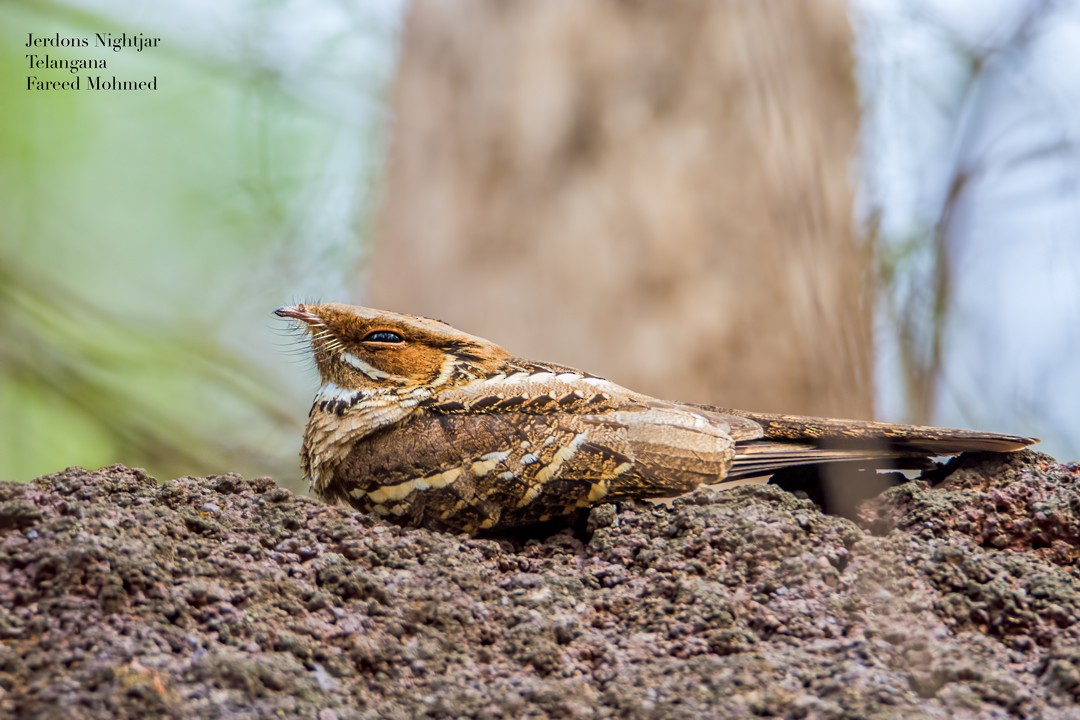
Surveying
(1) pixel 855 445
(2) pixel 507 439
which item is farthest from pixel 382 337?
(1) pixel 855 445

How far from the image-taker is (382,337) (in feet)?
9.20

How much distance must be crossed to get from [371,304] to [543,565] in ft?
10.3

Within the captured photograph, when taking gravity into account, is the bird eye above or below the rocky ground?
above

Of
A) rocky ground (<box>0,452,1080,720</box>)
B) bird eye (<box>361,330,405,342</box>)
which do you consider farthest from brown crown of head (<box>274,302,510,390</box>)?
rocky ground (<box>0,452,1080,720</box>)

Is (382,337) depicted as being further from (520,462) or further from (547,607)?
(547,607)

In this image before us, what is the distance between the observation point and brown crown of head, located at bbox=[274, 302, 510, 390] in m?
2.78

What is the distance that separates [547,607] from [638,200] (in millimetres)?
2819

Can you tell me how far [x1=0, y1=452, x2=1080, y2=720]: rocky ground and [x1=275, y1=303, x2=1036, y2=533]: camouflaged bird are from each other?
129mm

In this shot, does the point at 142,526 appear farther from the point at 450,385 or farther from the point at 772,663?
the point at 772,663

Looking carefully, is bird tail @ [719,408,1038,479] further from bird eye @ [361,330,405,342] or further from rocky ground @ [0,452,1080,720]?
bird eye @ [361,330,405,342]

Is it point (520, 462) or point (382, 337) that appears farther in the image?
point (382, 337)

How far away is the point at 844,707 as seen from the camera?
158 centimetres

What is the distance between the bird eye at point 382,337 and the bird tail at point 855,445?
0.97 meters

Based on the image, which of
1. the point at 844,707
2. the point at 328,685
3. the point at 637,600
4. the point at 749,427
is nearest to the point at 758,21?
the point at 749,427
